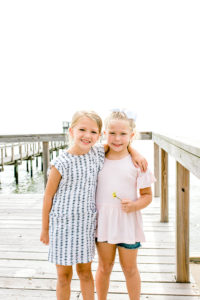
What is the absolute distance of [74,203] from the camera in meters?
1.54

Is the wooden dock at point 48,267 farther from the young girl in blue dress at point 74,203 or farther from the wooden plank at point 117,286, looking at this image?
the young girl in blue dress at point 74,203

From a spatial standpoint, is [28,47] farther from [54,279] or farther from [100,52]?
[54,279]

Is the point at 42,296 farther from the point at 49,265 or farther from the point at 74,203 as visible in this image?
the point at 74,203

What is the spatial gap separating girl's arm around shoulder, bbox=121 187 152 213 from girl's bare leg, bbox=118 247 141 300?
241mm

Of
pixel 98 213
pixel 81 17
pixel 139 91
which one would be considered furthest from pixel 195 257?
pixel 81 17

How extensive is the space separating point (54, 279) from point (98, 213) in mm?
903

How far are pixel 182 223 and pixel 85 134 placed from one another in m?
0.96

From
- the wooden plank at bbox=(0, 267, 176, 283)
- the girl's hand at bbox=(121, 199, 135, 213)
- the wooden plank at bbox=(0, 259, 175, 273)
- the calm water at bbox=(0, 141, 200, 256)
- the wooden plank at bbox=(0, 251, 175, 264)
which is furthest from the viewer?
the calm water at bbox=(0, 141, 200, 256)

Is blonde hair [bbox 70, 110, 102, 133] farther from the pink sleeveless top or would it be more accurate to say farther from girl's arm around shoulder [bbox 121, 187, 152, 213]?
girl's arm around shoulder [bbox 121, 187, 152, 213]

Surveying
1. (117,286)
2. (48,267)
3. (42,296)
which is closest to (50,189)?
(42,296)

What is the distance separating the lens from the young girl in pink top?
61.5 inches

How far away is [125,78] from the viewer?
4619 cm

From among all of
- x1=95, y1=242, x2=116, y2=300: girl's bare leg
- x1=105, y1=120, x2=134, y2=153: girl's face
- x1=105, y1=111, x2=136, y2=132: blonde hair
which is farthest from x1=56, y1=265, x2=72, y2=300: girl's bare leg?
x1=105, y1=111, x2=136, y2=132: blonde hair

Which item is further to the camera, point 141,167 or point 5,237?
point 5,237
